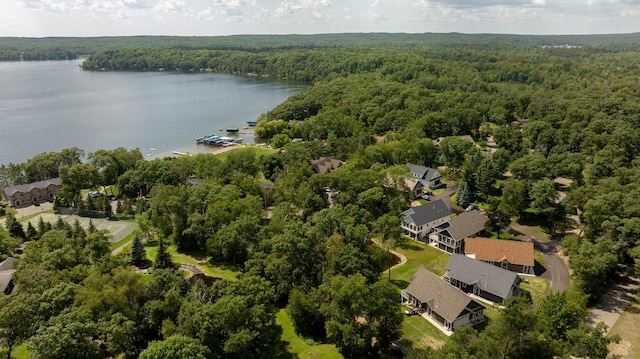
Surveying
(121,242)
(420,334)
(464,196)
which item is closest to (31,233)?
(121,242)

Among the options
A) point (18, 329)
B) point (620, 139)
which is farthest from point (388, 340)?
point (620, 139)

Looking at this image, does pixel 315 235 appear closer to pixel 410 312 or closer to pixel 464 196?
pixel 410 312

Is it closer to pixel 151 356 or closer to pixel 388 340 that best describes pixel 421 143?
pixel 388 340

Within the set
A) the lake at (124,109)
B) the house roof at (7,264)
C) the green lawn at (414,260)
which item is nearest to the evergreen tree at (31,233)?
the house roof at (7,264)

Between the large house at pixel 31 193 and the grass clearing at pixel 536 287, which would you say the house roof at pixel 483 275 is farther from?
the large house at pixel 31 193

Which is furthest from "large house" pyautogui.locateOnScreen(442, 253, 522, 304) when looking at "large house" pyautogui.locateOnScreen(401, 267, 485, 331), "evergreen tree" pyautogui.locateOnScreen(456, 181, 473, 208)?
"evergreen tree" pyautogui.locateOnScreen(456, 181, 473, 208)

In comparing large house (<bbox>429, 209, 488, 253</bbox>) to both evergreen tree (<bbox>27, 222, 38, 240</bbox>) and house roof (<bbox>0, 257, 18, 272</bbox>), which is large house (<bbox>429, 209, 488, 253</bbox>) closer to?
house roof (<bbox>0, 257, 18, 272</bbox>)
